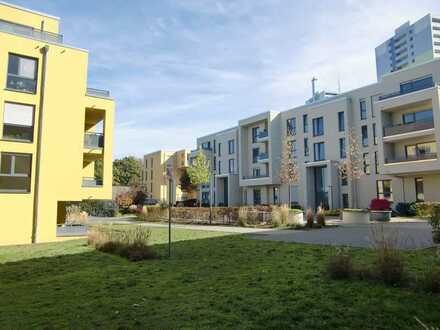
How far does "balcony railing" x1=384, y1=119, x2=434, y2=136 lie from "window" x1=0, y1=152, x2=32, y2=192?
93.3 ft

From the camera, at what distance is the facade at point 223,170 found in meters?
52.0

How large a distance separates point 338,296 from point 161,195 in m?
66.6

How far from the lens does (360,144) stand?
117 ft

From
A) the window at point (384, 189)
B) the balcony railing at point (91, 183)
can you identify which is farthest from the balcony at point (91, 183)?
the window at point (384, 189)

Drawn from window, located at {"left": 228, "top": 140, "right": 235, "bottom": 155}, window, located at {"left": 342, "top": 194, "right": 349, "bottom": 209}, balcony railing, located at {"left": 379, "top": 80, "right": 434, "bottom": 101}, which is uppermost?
balcony railing, located at {"left": 379, "top": 80, "right": 434, "bottom": 101}

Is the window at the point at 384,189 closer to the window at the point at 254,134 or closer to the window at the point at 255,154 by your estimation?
the window at the point at 255,154

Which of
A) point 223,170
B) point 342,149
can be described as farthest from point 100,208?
point 342,149

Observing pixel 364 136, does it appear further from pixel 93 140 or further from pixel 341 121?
pixel 93 140

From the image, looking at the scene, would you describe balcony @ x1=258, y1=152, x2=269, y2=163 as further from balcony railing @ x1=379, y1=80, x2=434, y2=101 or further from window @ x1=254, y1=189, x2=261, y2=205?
balcony railing @ x1=379, y1=80, x2=434, y2=101

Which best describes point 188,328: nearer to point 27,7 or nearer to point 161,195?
point 27,7

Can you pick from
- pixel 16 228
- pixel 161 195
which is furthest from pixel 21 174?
pixel 161 195

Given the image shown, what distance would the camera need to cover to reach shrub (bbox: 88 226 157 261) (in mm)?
10047

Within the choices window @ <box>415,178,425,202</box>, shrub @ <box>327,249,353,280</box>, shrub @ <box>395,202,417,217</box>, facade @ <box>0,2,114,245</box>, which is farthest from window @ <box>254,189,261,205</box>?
shrub @ <box>327,249,353,280</box>

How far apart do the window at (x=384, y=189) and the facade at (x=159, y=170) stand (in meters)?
38.8
